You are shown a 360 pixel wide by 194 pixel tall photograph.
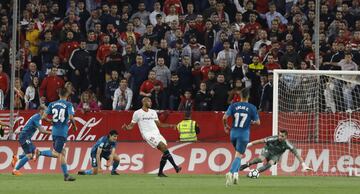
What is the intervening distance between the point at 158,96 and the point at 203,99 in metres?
1.24

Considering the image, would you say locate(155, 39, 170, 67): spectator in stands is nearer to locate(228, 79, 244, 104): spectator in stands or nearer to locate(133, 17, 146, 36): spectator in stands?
locate(133, 17, 146, 36): spectator in stands

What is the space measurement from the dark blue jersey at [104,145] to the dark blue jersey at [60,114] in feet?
9.26

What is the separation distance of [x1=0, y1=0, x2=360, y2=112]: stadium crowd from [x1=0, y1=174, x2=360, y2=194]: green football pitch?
13.7 feet

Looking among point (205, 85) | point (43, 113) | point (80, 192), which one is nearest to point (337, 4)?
point (205, 85)

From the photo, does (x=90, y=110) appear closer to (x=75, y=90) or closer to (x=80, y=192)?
(x=75, y=90)

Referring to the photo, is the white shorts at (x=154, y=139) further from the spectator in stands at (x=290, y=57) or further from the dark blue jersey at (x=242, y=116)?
the spectator in stands at (x=290, y=57)

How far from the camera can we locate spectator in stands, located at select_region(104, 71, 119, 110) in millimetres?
30094

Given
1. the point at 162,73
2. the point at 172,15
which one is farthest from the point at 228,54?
the point at 172,15

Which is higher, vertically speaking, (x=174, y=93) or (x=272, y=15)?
(x=272, y=15)

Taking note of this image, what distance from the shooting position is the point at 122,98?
2975 cm

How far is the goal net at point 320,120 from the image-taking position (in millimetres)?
27078

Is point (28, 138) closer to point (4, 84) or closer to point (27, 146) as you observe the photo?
point (27, 146)

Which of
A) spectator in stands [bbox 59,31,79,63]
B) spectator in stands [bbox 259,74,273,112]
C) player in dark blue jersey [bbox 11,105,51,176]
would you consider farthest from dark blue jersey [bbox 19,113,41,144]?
spectator in stands [bbox 259,74,273,112]

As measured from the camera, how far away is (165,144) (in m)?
25.8
